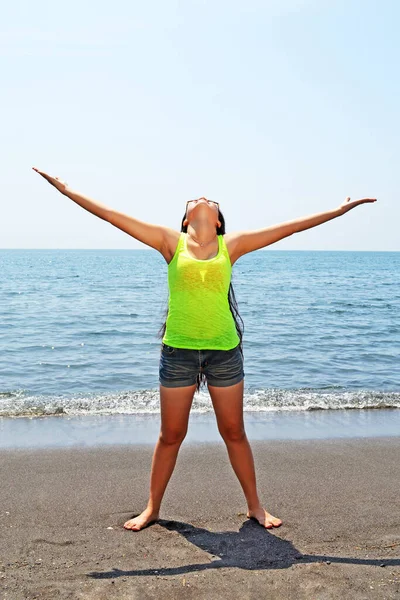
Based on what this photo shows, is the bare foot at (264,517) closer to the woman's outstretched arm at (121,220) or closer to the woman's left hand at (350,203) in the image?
the woman's outstretched arm at (121,220)

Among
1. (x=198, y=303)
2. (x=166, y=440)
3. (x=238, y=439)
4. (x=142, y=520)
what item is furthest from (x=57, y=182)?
(x=142, y=520)

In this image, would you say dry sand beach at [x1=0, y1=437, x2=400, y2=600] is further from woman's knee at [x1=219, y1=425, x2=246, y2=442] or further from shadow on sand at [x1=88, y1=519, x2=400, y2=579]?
woman's knee at [x1=219, y1=425, x2=246, y2=442]

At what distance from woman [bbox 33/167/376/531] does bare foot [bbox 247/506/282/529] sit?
0.5 inches

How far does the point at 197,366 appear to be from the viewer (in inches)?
167

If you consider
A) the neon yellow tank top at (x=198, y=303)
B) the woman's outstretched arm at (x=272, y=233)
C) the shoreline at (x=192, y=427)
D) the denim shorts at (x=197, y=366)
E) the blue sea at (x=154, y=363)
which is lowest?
the blue sea at (x=154, y=363)

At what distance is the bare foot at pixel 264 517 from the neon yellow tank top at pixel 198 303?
133 cm

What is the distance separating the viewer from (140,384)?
35.9ft

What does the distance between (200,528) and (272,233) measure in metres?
2.18

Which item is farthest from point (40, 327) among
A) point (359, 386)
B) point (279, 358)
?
point (359, 386)

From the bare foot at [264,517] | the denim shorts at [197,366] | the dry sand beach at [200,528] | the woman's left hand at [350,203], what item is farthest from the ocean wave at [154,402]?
the woman's left hand at [350,203]

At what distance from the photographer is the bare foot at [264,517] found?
453cm

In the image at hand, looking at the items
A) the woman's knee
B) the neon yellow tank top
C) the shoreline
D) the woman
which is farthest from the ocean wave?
the neon yellow tank top

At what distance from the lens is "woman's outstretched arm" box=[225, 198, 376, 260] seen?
4414 mm

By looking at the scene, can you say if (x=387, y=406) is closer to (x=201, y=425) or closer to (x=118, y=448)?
(x=201, y=425)
